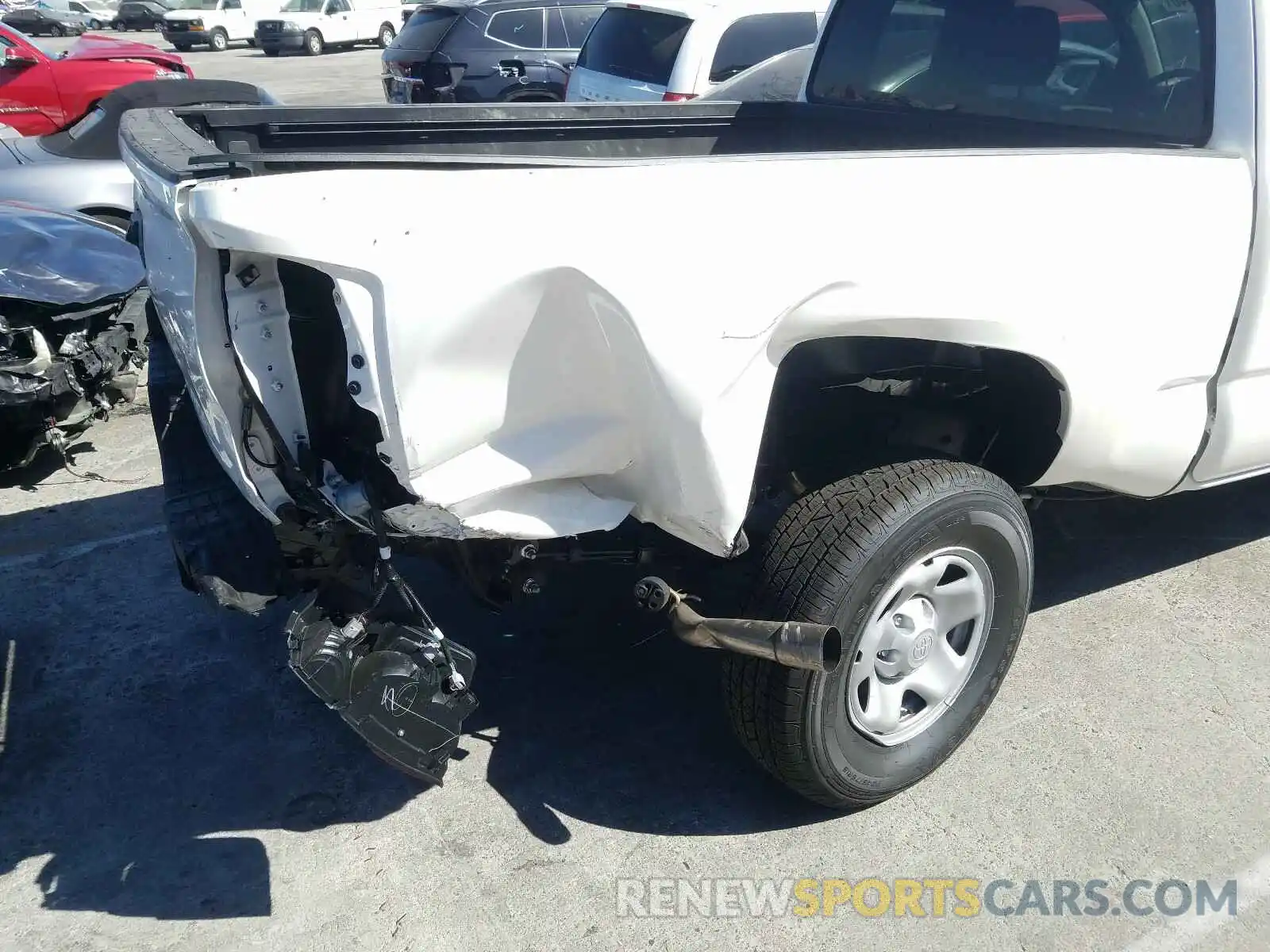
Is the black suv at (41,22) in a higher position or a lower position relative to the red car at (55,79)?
lower

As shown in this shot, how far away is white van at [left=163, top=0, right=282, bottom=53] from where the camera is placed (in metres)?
30.1

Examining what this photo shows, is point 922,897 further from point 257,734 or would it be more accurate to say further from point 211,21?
point 211,21

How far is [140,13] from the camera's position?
35375 millimetres

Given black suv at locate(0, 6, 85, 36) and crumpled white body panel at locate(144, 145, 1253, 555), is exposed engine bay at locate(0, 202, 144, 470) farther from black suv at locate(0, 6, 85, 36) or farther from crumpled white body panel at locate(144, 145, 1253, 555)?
black suv at locate(0, 6, 85, 36)

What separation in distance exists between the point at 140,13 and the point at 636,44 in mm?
33118

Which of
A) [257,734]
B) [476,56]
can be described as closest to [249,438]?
[257,734]

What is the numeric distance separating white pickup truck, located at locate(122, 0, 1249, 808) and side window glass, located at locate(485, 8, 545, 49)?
883 cm

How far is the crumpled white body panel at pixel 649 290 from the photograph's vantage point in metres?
2.08

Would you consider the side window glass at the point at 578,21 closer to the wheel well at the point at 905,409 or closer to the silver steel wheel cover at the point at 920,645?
the wheel well at the point at 905,409

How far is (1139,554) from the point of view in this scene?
423cm

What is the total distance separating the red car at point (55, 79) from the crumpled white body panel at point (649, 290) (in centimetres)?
985

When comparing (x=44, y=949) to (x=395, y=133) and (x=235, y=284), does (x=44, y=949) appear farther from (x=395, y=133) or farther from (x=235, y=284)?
(x=395, y=133)

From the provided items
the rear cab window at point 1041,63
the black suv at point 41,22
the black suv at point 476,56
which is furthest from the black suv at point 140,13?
the rear cab window at point 1041,63

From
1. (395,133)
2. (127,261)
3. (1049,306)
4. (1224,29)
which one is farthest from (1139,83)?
(127,261)
